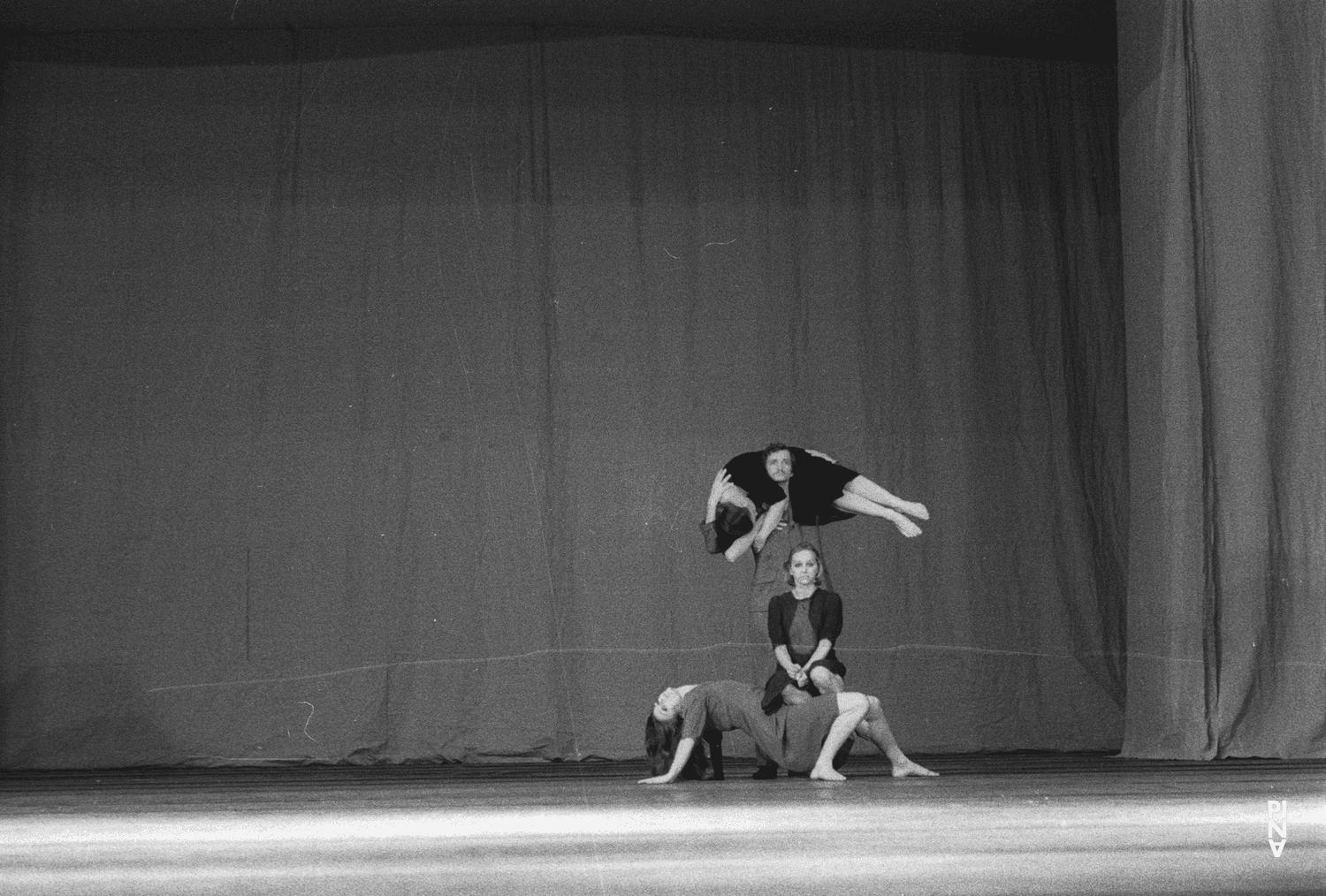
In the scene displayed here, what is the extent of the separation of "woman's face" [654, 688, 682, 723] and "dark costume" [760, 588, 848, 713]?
23 cm

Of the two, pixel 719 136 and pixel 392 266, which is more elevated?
pixel 719 136

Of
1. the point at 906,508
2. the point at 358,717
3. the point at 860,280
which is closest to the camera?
the point at 906,508

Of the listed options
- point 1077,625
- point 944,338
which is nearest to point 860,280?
point 944,338

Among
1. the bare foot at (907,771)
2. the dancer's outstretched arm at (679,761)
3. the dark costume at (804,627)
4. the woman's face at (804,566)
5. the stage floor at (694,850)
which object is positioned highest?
the woman's face at (804,566)

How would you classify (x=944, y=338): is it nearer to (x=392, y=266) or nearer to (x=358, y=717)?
(x=392, y=266)

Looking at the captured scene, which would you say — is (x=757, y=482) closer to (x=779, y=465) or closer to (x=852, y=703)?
(x=779, y=465)

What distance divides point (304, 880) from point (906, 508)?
2791 millimetres

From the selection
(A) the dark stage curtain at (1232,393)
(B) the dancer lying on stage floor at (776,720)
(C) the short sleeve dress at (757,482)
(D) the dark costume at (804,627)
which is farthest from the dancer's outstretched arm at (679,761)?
(A) the dark stage curtain at (1232,393)

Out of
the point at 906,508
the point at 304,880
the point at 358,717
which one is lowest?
the point at 358,717

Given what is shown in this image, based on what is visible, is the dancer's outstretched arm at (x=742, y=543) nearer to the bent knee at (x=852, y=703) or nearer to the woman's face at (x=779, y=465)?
the woman's face at (x=779, y=465)

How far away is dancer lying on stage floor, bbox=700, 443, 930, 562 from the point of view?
13.9 feet

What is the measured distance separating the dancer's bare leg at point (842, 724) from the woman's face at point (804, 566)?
13.5 inches

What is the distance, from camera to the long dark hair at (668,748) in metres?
3.80

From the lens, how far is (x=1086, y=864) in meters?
1.54
